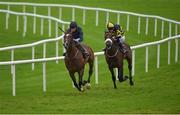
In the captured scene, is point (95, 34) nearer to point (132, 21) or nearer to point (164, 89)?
point (132, 21)

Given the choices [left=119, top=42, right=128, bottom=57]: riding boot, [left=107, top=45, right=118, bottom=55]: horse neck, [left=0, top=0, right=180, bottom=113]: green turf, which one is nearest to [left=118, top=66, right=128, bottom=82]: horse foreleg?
[left=0, top=0, right=180, bottom=113]: green turf

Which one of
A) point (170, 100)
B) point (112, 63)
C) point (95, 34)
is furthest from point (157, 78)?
point (95, 34)

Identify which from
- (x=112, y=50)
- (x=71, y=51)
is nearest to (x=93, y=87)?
(x=112, y=50)

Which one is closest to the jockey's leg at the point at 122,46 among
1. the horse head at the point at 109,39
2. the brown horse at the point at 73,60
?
the horse head at the point at 109,39

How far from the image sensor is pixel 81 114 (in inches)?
633

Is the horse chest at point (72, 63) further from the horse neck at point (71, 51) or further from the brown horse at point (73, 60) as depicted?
the horse neck at point (71, 51)

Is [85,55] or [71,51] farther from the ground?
[71,51]

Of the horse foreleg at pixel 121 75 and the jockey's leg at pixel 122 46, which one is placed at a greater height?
the jockey's leg at pixel 122 46

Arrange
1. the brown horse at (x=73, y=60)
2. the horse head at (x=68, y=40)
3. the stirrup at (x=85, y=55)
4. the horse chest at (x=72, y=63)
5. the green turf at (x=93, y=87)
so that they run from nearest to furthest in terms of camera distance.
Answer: the green turf at (x=93, y=87), the horse head at (x=68, y=40), the brown horse at (x=73, y=60), the horse chest at (x=72, y=63), the stirrup at (x=85, y=55)

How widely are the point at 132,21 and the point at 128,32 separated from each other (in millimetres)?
2472

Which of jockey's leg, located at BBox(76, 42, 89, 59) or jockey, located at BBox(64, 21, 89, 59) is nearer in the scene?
jockey, located at BBox(64, 21, 89, 59)

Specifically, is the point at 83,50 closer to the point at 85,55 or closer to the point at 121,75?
the point at 85,55

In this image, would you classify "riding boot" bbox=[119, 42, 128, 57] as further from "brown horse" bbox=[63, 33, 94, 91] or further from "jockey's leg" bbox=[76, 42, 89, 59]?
"brown horse" bbox=[63, 33, 94, 91]

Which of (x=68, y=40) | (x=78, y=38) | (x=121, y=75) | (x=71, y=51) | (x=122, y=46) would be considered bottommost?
(x=121, y=75)
